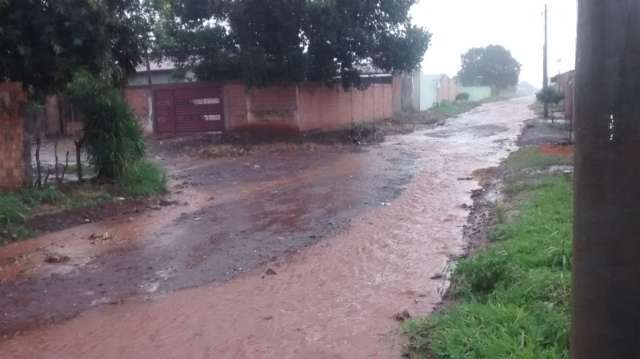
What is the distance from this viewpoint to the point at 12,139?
11.4 m

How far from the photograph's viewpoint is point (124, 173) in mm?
12953

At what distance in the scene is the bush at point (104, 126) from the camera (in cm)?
1273

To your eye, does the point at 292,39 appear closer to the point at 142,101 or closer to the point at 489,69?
the point at 142,101

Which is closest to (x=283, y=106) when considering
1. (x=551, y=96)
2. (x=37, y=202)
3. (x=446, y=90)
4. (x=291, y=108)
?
(x=291, y=108)

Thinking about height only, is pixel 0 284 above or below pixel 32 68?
below

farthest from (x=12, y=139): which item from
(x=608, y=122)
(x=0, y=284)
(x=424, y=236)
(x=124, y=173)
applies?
(x=608, y=122)

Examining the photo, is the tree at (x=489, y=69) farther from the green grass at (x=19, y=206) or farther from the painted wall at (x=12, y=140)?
the green grass at (x=19, y=206)

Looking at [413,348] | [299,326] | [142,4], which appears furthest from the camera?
[142,4]

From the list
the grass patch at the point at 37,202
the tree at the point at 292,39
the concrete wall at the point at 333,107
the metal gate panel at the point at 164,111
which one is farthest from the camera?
the metal gate panel at the point at 164,111

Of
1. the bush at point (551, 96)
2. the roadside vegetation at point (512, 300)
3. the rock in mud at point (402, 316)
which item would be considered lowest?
the rock in mud at point (402, 316)

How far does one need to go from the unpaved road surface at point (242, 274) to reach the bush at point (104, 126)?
1.30 m

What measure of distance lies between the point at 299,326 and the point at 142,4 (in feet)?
28.9

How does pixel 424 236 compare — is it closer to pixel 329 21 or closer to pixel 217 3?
pixel 329 21

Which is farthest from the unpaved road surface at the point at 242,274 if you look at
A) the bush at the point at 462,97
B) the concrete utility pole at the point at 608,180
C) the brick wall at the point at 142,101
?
the bush at the point at 462,97
